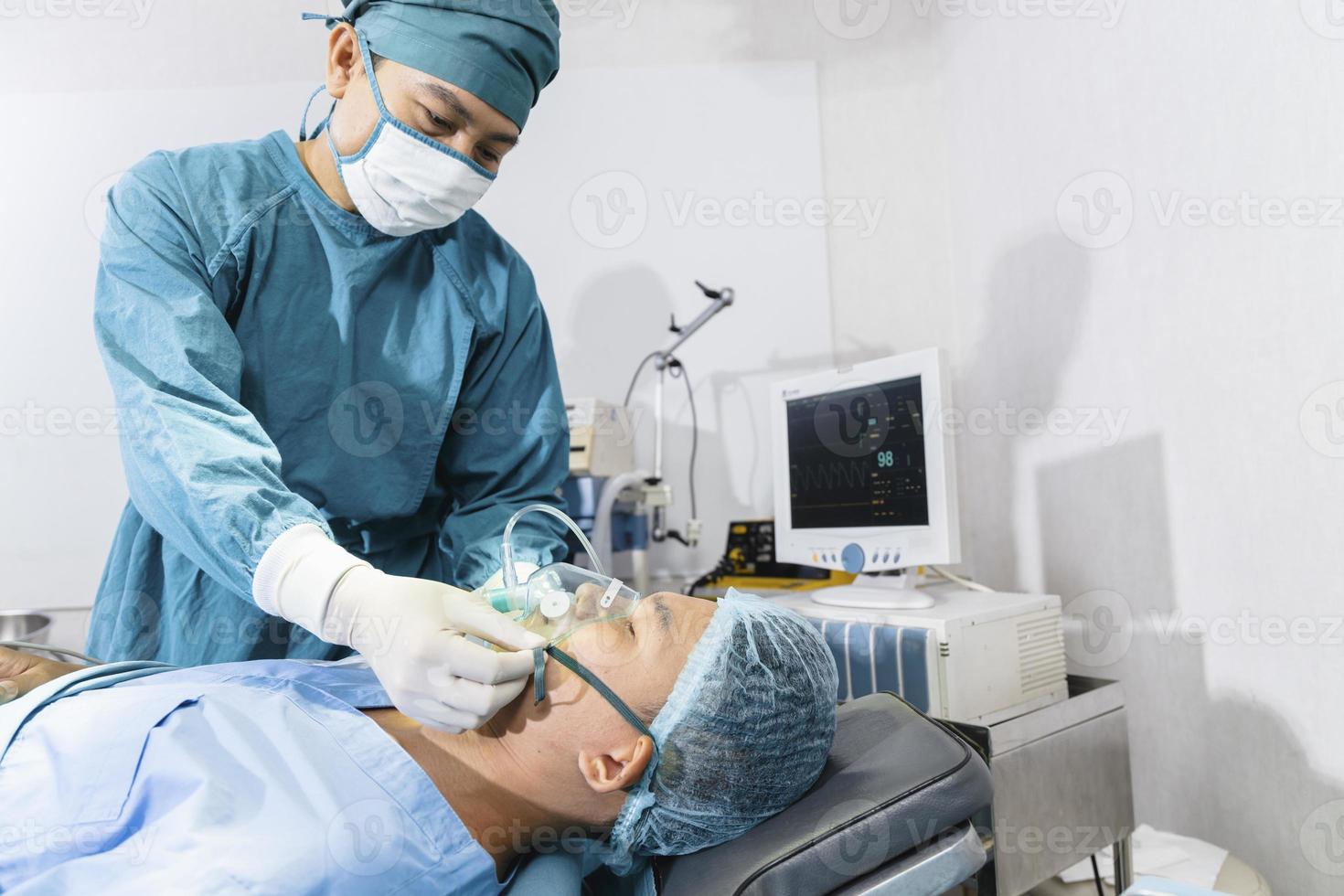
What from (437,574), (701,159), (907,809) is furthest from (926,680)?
(701,159)

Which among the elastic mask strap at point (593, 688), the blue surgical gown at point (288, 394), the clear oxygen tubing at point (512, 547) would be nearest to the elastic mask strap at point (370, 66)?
the blue surgical gown at point (288, 394)

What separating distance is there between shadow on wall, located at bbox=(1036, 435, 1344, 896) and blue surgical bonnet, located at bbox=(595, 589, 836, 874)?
1.06 metres

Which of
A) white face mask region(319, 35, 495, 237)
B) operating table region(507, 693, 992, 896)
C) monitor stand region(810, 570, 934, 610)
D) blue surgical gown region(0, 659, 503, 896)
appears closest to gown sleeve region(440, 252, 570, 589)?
white face mask region(319, 35, 495, 237)

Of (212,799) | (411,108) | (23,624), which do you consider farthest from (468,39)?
→ (23,624)

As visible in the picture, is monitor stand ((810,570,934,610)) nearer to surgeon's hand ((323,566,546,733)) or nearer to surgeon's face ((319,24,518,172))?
surgeon's hand ((323,566,546,733))

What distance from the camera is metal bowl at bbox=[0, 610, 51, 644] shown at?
229 centimetres

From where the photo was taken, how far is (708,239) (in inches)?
108

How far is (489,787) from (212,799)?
1.02 ft

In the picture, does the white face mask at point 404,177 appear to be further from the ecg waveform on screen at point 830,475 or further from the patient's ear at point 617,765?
the ecg waveform on screen at point 830,475

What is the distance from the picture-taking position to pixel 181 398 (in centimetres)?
95

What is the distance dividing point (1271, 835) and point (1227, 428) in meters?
0.76

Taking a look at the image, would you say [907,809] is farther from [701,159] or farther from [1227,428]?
[701,159]

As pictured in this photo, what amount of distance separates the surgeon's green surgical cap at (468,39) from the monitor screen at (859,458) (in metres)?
0.97

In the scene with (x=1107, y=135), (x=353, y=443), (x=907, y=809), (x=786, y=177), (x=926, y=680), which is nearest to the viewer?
(x=907, y=809)
